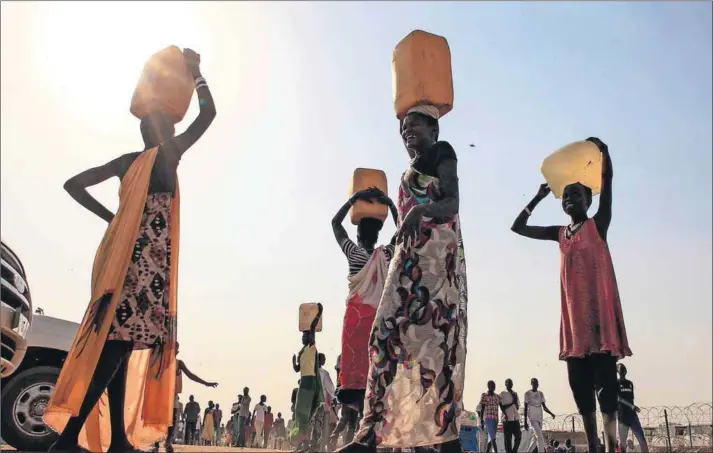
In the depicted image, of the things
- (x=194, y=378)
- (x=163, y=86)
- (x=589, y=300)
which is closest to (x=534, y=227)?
(x=589, y=300)

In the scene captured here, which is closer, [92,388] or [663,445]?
[92,388]

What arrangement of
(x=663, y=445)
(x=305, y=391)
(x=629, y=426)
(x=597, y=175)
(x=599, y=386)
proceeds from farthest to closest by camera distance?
(x=663, y=445), (x=305, y=391), (x=629, y=426), (x=597, y=175), (x=599, y=386)

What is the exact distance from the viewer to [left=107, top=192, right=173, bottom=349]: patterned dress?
14.1ft

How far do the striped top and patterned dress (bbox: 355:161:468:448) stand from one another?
2662mm

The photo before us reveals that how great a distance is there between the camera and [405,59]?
4.68 m

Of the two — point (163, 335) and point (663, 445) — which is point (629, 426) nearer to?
point (163, 335)

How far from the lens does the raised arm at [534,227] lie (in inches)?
236

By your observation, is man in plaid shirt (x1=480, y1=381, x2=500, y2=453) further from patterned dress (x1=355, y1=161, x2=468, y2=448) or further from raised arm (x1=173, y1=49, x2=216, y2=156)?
raised arm (x1=173, y1=49, x2=216, y2=156)

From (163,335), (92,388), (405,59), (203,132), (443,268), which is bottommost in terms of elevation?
(92,388)

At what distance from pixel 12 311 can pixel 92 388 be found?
102 cm

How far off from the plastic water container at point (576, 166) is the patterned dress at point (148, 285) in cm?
326

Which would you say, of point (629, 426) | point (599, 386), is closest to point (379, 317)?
point (599, 386)

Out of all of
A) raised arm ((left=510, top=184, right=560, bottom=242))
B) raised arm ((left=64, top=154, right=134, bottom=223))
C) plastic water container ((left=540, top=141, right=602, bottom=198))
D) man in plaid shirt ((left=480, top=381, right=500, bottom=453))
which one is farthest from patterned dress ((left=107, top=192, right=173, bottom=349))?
man in plaid shirt ((left=480, top=381, right=500, bottom=453))

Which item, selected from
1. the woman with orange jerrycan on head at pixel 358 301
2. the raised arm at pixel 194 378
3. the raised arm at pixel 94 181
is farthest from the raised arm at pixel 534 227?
the raised arm at pixel 194 378
